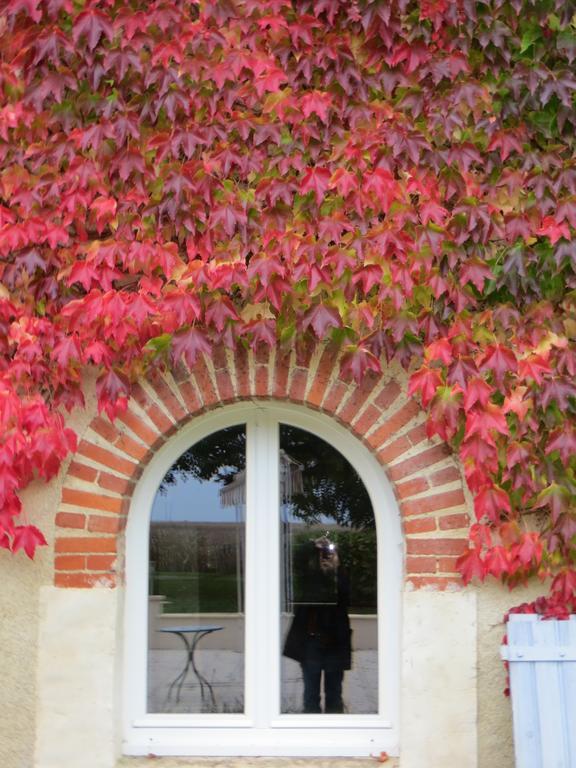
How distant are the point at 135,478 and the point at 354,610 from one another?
114cm

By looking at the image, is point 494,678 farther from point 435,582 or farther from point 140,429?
point 140,429

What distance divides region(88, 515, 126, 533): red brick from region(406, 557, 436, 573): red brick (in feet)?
4.13

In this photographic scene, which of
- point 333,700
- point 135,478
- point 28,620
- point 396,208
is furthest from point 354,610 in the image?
point 396,208

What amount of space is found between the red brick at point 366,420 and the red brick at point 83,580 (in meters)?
1.22

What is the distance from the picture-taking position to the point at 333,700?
427cm

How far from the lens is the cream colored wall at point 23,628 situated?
4.06 meters

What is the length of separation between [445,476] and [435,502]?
118mm

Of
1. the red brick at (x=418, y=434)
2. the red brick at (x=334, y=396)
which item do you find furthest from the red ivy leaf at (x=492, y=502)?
the red brick at (x=334, y=396)

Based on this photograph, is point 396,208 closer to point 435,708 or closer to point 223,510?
point 223,510

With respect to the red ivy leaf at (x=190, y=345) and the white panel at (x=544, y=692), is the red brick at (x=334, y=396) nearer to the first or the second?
the red ivy leaf at (x=190, y=345)

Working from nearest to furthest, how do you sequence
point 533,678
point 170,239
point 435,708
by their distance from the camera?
1. point 533,678
2. point 435,708
3. point 170,239

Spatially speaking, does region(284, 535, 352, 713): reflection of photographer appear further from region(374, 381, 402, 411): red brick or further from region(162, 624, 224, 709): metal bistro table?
region(374, 381, 402, 411): red brick

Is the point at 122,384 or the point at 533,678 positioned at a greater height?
the point at 122,384

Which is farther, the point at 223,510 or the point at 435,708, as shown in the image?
the point at 223,510
